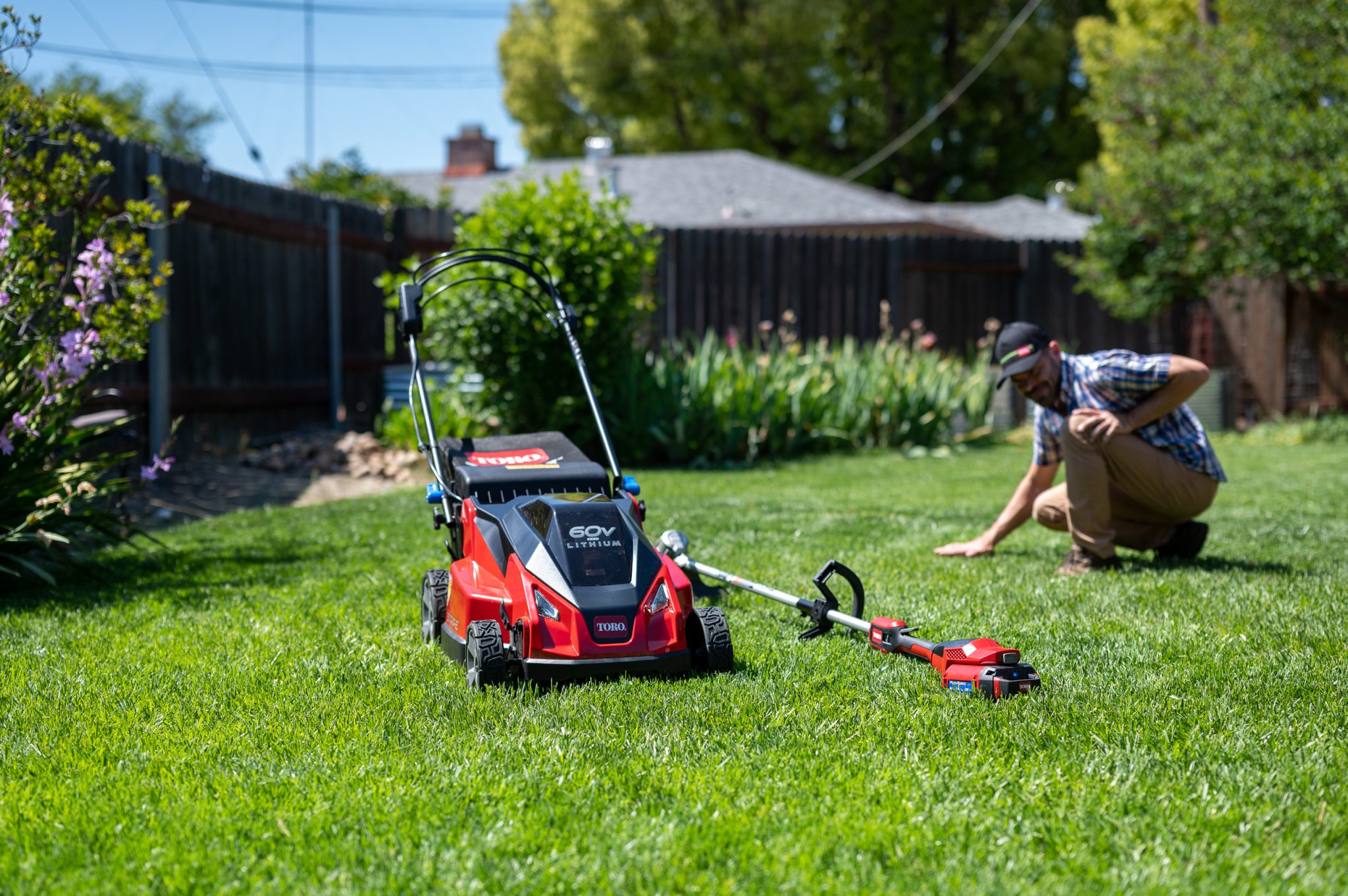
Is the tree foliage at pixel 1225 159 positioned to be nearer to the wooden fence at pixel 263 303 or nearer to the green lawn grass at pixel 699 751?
the wooden fence at pixel 263 303

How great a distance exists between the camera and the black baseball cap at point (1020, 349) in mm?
5004

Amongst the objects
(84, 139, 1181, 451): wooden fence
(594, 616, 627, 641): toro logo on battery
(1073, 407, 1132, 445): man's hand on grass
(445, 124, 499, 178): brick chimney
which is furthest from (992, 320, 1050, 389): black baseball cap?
(445, 124, 499, 178): brick chimney

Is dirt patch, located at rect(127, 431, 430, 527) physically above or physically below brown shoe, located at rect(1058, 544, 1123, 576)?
below

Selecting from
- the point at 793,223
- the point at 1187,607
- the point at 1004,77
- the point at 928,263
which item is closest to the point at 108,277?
the point at 1187,607

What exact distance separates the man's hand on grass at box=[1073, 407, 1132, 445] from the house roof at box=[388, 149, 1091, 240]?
1654 centimetres

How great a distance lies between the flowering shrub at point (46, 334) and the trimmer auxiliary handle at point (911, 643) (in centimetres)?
262

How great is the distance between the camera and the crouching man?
514 centimetres

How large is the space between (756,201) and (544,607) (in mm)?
20564

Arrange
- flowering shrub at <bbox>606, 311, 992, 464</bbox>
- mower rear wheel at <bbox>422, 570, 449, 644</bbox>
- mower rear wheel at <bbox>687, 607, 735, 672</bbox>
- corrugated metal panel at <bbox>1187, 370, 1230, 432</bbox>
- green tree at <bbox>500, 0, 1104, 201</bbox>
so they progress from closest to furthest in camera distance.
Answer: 1. mower rear wheel at <bbox>687, 607, 735, 672</bbox>
2. mower rear wheel at <bbox>422, 570, 449, 644</bbox>
3. flowering shrub at <bbox>606, 311, 992, 464</bbox>
4. corrugated metal panel at <bbox>1187, 370, 1230, 432</bbox>
5. green tree at <bbox>500, 0, 1104, 201</bbox>

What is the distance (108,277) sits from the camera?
568cm

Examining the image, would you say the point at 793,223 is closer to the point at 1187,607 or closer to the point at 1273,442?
the point at 1273,442

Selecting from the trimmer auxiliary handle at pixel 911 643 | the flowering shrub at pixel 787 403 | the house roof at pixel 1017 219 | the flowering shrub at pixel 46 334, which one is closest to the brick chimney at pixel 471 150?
the house roof at pixel 1017 219

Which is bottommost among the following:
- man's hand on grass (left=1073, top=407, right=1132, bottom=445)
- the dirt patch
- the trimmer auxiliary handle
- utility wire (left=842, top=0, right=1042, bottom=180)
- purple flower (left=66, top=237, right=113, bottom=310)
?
the dirt patch

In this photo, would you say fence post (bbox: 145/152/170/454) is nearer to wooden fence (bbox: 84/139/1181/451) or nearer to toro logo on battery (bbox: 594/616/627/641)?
wooden fence (bbox: 84/139/1181/451)
